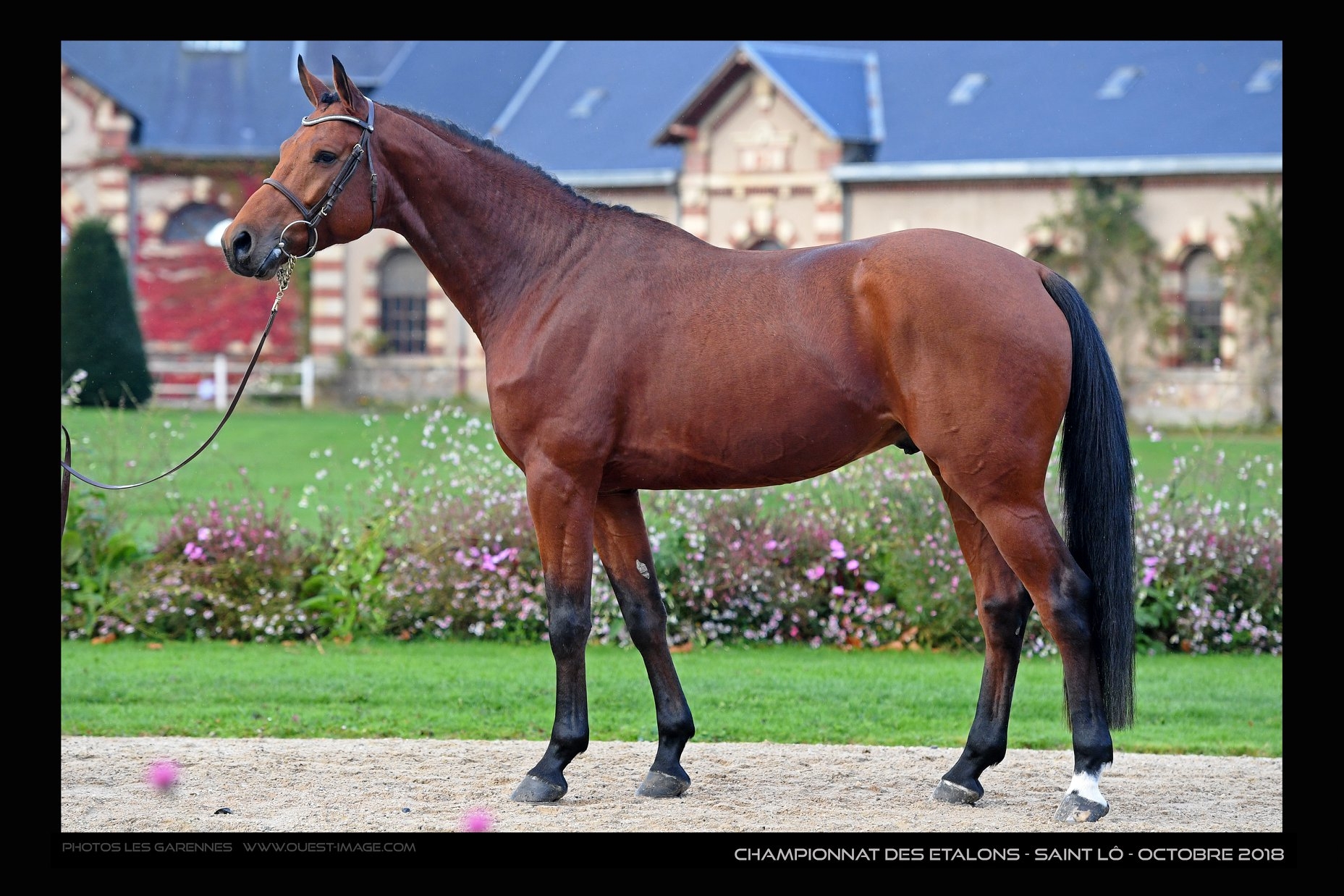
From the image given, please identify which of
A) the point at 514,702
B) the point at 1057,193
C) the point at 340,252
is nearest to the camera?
the point at 514,702

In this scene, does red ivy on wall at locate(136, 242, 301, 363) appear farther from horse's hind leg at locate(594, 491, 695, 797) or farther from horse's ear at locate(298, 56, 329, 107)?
horse's hind leg at locate(594, 491, 695, 797)

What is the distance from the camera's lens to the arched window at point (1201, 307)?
22.7 meters

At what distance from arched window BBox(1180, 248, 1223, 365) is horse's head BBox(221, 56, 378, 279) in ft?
66.2

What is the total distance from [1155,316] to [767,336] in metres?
19.9

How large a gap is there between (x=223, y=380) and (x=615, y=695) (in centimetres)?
1965

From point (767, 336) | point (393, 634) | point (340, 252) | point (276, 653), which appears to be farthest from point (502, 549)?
point (340, 252)

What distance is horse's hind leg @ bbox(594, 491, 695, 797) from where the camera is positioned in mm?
5211

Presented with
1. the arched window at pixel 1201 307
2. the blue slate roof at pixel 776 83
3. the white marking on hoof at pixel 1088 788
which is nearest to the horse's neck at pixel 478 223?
the white marking on hoof at pixel 1088 788

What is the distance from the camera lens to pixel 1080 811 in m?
4.66

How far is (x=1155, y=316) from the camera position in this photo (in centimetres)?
2300

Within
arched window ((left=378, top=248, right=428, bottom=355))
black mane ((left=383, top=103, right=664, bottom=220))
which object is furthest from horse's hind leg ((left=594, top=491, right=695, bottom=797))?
arched window ((left=378, top=248, right=428, bottom=355))

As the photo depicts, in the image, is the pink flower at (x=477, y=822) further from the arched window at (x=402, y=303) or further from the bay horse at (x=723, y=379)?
the arched window at (x=402, y=303)
